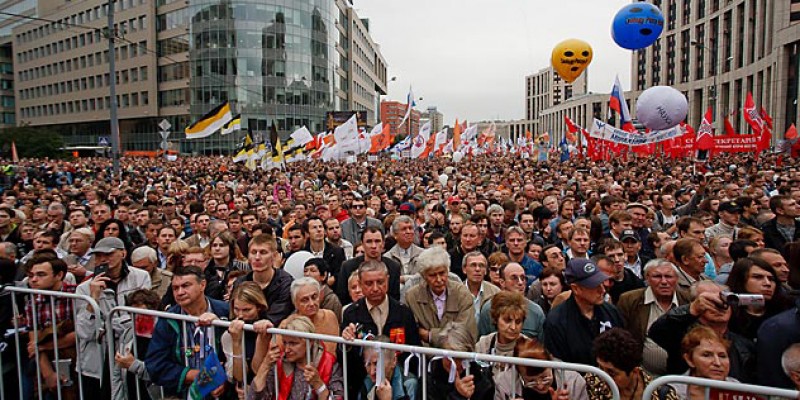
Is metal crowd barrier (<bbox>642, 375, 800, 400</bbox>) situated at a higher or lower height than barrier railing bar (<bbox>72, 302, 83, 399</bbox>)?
higher

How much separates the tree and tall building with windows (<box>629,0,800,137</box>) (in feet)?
198

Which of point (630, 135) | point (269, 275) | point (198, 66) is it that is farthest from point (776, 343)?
point (198, 66)

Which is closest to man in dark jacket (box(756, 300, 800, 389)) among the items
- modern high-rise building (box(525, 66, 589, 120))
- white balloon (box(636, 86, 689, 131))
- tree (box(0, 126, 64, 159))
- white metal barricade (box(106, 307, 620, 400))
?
white metal barricade (box(106, 307, 620, 400))

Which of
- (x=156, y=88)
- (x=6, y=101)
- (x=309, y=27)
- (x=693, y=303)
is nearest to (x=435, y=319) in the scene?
(x=693, y=303)

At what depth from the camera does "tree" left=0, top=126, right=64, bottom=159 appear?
57.1 m

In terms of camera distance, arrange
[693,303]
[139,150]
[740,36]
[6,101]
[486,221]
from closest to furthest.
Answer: [693,303]
[486,221]
[740,36]
[139,150]
[6,101]

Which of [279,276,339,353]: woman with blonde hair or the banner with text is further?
the banner with text

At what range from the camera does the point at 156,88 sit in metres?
65.2

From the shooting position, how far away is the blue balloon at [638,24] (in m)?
14.8

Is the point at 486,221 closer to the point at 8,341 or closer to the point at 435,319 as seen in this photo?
the point at 435,319

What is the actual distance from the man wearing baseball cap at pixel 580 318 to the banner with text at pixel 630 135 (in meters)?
16.2

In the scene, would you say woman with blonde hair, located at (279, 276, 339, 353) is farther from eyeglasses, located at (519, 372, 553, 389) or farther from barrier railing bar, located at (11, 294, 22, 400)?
barrier railing bar, located at (11, 294, 22, 400)

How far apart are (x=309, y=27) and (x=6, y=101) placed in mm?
60081

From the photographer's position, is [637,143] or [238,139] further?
[238,139]
